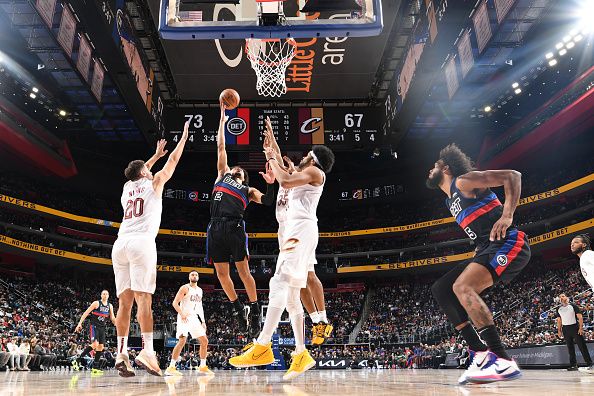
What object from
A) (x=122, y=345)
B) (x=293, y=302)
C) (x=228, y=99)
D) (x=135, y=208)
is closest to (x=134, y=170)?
(x=135, y=208)

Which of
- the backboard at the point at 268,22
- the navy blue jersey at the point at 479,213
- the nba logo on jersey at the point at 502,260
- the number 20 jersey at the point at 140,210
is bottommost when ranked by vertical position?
the nba logo on jersey at the point at 502,260

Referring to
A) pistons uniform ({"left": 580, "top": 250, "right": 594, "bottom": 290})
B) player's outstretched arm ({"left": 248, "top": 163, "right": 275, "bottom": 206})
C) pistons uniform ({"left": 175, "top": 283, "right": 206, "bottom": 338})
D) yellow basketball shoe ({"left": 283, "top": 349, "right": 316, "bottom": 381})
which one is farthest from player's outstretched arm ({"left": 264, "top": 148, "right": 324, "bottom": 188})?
pistons uniform ({"left": 175, "top": 283, "right": 206, "bottom": 338})

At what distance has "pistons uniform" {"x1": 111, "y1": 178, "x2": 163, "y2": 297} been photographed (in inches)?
220

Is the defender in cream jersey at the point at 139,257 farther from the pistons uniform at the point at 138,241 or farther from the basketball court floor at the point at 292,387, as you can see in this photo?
the basketball court floor at the point at 292,387

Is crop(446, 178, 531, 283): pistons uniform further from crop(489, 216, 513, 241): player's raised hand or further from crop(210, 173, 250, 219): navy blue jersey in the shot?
crop(210, 173, 250, 219): navy blue jersey

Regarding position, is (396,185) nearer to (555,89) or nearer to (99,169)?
(555,89)

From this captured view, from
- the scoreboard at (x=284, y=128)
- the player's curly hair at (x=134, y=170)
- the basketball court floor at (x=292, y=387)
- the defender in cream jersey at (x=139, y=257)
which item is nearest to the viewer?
the basketball court floor at (x=292, y=387)

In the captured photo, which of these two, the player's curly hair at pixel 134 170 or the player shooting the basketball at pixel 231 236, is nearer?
the player's curly hair at pixel 134 170

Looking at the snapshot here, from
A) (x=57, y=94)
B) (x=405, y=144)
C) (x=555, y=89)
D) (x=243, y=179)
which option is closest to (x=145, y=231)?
(x=243, y=179)

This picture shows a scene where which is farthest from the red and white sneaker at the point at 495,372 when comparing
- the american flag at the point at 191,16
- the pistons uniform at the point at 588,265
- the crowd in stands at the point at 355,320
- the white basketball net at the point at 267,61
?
the crowd in stands at the point at 355,320

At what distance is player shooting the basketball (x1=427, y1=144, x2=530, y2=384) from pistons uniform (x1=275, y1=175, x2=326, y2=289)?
4.38 feet

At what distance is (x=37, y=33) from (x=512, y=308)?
21629 mm

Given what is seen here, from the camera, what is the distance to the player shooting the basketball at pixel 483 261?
14.4ft

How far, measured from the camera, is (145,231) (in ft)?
18.9
